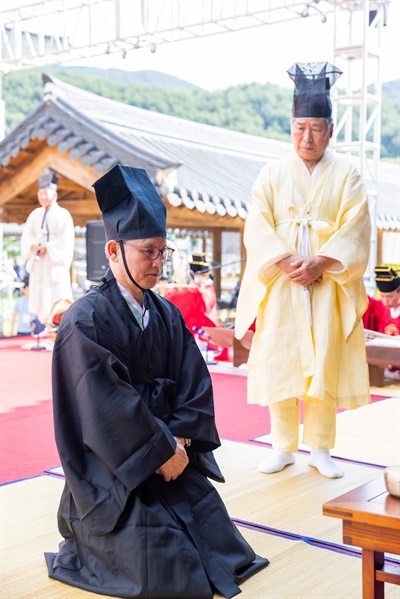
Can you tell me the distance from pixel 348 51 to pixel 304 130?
4.65 m

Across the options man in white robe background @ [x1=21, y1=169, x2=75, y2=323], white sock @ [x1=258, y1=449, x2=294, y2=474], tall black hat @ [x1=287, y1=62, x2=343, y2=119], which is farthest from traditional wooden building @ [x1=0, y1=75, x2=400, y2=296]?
white sock @ [x1=258, y1=449, x2=294, y2=474]

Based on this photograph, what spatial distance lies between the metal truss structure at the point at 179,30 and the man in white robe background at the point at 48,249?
2.11 meters

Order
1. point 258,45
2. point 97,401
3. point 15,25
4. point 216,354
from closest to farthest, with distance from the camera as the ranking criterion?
1. point 97,401
2. point 216,354
3. point 15,25
4. point 258,45

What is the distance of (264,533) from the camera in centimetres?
287

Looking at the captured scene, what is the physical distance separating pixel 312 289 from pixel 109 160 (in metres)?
5.26

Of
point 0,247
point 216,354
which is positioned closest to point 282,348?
point 216,354

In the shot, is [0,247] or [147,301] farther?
[0,247]

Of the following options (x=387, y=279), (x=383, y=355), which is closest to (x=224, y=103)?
(x=387, y=279)

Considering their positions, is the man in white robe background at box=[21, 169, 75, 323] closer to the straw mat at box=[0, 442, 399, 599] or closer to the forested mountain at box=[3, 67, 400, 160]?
the straw mat at box=[0, 442, 399, 599]

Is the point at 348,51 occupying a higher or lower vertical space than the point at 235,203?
higher

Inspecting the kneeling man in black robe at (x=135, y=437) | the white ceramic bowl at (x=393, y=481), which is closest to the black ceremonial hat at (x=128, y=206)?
the kneeling man in black robe at (x=135, y=437)

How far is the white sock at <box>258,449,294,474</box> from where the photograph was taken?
3.67 metres

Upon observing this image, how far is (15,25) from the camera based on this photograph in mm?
9953

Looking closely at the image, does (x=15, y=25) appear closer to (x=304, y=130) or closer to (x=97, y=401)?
(x=304, y=130)
